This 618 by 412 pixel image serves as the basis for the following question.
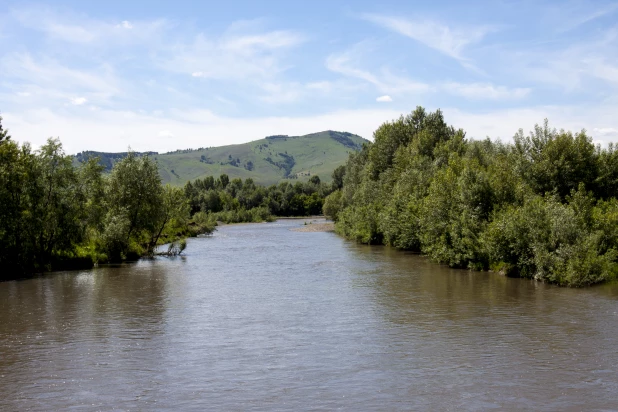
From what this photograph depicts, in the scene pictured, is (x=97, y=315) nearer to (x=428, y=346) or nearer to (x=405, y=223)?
(x=428, y=346)

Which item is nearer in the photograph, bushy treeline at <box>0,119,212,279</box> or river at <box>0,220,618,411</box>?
river at <box>0,220,618,411</box>

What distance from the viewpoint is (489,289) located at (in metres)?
37.4

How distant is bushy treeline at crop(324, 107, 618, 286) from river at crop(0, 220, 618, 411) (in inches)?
Answer: 96.4

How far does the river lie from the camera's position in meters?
18.1

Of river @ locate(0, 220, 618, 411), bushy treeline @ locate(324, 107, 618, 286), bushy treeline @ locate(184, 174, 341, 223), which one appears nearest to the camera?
river @ locate(0, 220, 618, 411)

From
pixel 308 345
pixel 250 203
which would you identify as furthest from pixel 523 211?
pixel 250 203

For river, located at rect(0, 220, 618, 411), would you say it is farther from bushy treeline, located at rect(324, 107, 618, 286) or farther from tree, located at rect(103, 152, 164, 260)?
tree, located at rect(103, 152, 164, 260)

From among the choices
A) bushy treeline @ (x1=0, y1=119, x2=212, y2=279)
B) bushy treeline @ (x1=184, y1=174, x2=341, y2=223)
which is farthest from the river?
bushy treeline @ (x1=184, y1=174, x2=341, y2=223)

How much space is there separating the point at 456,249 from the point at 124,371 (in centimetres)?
3440

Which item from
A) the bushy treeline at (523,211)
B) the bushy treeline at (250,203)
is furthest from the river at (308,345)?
the bushy treeline at (250,203)

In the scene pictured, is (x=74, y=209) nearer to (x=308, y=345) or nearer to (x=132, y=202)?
(x=132, y=202)

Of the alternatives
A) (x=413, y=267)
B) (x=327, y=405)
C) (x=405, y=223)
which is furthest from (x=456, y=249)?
(x=327, y=405)

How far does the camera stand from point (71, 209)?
4988cm

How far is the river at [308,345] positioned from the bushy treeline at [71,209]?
556 centimetres
